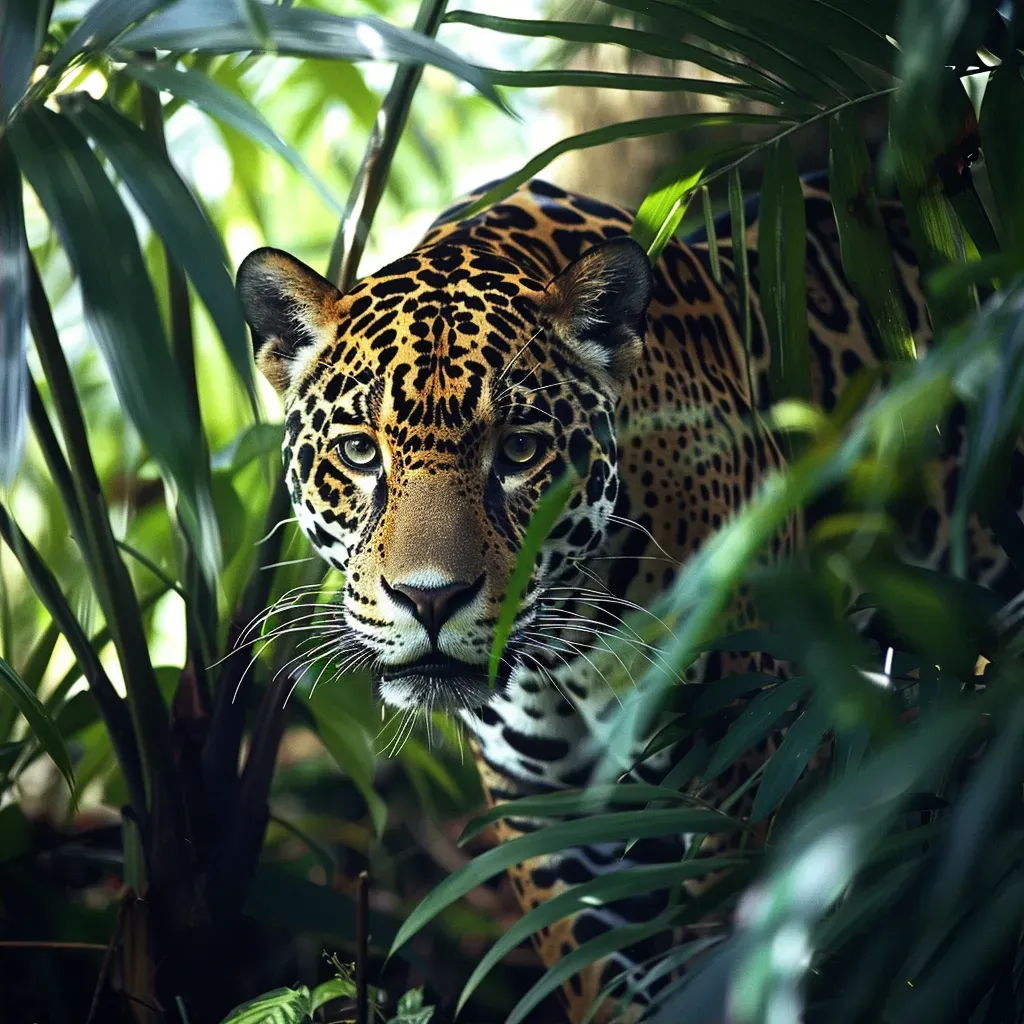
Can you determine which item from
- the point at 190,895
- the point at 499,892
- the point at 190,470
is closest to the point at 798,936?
the point at 190,470

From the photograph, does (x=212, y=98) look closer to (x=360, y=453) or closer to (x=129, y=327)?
(x=129, y=327)

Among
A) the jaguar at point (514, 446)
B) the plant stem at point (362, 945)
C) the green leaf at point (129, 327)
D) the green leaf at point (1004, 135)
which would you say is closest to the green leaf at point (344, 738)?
the jaguar at point (514, 446)

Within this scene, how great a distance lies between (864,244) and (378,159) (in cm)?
57

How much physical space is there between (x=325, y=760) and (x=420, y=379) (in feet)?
4.91

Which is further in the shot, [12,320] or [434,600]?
[434,600]

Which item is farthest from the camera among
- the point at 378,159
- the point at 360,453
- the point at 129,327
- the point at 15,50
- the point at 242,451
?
the point at 242,451

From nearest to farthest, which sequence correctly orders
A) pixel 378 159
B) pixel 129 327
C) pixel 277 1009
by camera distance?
pixel 129 327 < pixel 277 1009 < pixel 378 159

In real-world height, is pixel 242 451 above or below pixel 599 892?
above

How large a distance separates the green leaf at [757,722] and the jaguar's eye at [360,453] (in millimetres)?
478

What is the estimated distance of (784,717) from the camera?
1355 mm

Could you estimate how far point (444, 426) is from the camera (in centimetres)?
137

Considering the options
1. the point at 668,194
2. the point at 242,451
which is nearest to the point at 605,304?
the point at 668,194

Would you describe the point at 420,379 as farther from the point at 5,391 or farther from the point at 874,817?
the point at 874,817

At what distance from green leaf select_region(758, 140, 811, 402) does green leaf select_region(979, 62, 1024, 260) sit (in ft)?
0.68
